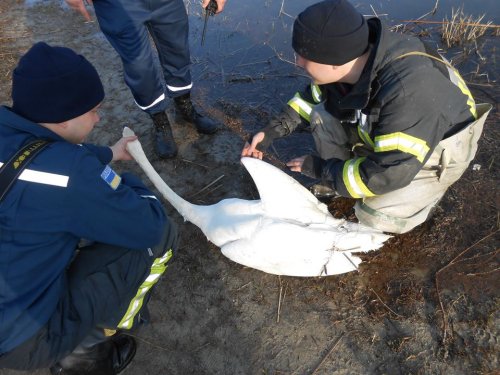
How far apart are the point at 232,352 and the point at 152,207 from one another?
110 centimetres

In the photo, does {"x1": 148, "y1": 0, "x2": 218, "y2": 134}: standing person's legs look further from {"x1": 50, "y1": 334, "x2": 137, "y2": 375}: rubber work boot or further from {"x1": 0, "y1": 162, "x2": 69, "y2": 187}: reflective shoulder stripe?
{"x1": 50, "y1": 334, "x2": 137, "y2": 375}: rubber work boot

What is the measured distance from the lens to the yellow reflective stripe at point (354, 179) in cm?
249

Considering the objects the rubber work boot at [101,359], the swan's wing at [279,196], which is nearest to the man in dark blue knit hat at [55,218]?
the rubber work boot at [101,359]

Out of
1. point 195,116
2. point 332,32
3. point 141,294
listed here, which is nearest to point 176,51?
point 195,116

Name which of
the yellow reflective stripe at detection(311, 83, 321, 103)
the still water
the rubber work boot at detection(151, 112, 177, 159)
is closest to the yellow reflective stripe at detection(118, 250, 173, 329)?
the rubber work boot at detection(151, 112, 177, 159)

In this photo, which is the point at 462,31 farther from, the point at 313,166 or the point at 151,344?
the point at 151,344

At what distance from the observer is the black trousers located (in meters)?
1.94

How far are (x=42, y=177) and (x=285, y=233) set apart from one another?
1529 mm

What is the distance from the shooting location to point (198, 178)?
12.3ft

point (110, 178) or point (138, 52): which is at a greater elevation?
point (110, 178)

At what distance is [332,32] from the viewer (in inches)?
85.0

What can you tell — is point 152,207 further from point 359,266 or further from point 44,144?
point 359,266

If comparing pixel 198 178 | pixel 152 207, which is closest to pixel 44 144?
pixel 152 207

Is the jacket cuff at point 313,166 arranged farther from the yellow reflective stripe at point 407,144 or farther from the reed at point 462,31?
the reed at point 462,31
